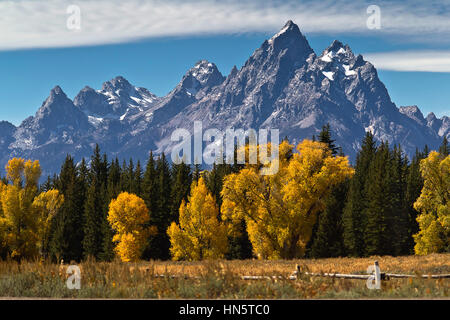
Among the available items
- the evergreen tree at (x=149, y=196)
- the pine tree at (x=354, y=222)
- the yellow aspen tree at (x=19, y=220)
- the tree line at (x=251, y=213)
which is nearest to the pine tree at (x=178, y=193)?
the tree line at (x=251, y=213)

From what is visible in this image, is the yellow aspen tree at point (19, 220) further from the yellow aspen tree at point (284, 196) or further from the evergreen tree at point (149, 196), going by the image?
the yellow aspen tree at point (284, 196)

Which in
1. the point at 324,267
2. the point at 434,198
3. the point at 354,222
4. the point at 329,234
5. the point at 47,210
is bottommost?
the point at 324,267

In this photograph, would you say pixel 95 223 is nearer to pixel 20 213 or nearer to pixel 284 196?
pixel 20 213

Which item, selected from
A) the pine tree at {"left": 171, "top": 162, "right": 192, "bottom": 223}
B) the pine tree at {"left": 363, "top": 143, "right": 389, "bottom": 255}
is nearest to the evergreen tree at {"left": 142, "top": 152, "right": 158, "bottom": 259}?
the pine tree at {"left": 171, "top": 162, "right": 192, "bottom": 223}

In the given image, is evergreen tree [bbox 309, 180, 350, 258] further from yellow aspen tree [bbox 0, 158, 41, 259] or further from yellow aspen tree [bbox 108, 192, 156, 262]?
yellow aspen tree [bbox 0, 158, 41, 259]

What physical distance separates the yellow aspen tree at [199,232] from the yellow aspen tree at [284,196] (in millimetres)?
16859

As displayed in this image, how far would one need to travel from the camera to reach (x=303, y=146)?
52.0m

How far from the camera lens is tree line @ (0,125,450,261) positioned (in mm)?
50531

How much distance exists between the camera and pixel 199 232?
6888cm

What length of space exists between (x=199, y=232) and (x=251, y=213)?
62.7ft

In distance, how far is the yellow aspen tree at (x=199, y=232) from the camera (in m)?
68.3

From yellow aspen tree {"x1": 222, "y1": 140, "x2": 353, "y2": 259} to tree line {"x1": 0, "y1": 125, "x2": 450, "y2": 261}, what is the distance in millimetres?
104

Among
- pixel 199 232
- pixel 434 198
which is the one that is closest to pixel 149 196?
pixel 199 232
